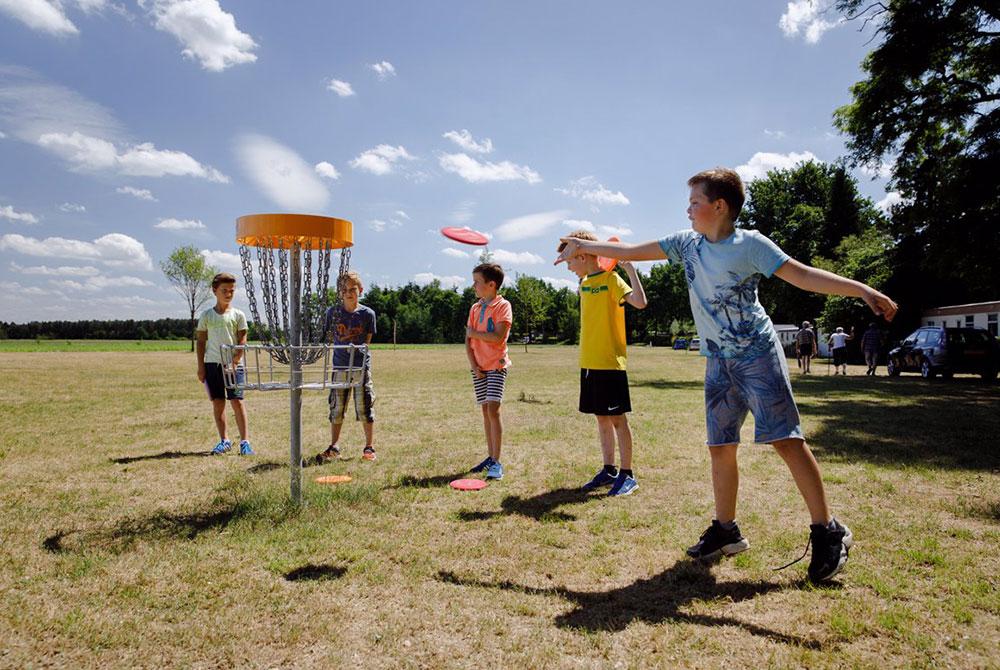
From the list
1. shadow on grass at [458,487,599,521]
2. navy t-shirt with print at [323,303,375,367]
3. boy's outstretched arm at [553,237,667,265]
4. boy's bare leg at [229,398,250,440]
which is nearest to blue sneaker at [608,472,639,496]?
shadow on grass at [458,487,599,521]

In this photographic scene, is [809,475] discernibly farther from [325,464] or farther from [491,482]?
[325,464]

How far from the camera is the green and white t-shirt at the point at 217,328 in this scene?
7297 mm

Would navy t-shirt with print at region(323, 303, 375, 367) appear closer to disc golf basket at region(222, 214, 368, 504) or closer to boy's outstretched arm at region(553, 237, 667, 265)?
→ disc golf basket at region(222, 214, 368, 504)

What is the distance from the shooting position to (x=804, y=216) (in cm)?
5094

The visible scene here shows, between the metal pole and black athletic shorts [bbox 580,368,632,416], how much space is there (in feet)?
8.40

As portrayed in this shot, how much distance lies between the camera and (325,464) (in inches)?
267

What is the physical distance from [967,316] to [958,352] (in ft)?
54.7

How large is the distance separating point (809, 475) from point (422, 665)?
8.02ft

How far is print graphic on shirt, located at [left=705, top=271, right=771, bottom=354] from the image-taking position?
11.7 feet

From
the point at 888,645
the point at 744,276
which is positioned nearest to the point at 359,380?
the point at 744,276

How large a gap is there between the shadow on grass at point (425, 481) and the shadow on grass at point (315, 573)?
1.94m

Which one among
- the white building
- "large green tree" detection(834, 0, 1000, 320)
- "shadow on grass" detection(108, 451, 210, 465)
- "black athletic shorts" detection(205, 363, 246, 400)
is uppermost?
"large green tree" detection(834, 0, 1000, 320)

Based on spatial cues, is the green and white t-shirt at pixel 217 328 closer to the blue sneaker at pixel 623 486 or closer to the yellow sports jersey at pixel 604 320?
the yellow sports jersey at pixel 604 320

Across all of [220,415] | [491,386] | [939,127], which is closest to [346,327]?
[491,386]
